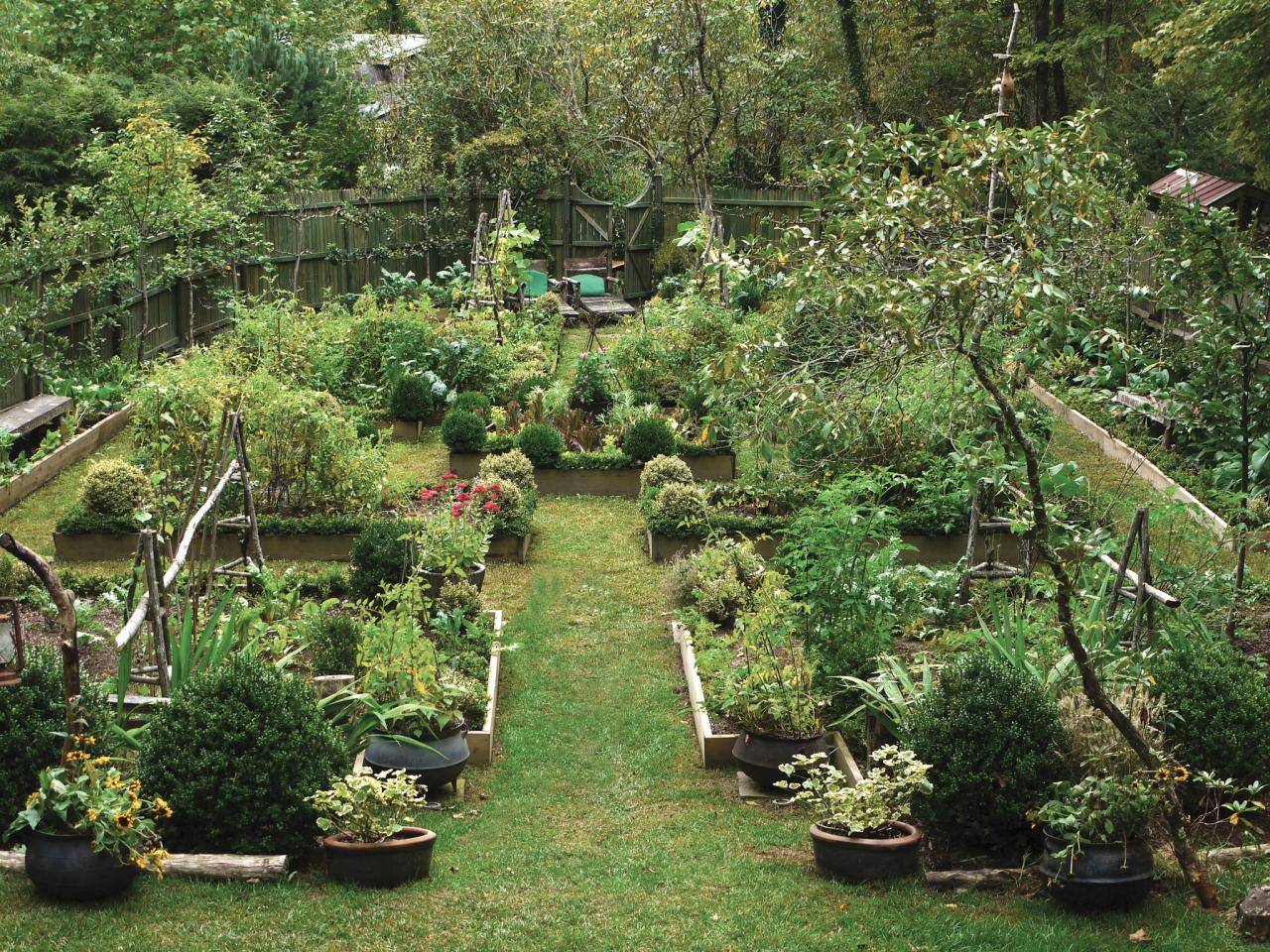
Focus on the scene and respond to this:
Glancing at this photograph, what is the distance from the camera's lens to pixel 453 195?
2386cm

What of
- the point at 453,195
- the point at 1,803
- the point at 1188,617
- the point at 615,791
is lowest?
the point at 615,791

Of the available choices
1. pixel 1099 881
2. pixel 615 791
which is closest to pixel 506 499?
pixel 615 791

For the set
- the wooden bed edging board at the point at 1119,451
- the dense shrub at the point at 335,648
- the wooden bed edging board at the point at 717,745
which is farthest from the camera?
the wooden bed edging board at the point at 1119,451

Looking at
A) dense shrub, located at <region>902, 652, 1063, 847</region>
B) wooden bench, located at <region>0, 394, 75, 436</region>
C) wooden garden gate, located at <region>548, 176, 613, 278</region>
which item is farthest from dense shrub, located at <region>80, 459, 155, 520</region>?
wooden garden gate, located at <region>548, 176, 613, 278</region>

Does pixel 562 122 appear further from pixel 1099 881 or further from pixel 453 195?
pixel 1099 881

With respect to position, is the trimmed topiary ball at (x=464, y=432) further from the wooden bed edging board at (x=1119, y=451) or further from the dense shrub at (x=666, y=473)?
the wooden bed edging board at (x=1119, y=451)

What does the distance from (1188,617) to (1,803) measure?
5.65 metres

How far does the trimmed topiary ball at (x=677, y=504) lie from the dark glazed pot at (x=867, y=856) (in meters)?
5.30

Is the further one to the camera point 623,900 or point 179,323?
point 179,323

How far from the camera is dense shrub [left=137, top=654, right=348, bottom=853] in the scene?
5.52 m

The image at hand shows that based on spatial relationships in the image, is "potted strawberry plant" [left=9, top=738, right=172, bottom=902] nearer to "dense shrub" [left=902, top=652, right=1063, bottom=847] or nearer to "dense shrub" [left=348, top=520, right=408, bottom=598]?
"dense shrub" [left=902, top=652, right=1063, bottom=847]

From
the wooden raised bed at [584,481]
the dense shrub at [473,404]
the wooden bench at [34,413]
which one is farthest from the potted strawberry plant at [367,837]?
the dense shrub at [473,404]

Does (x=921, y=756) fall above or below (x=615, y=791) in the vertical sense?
above

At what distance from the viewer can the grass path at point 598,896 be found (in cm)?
497
